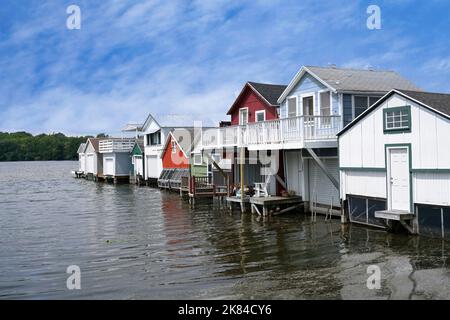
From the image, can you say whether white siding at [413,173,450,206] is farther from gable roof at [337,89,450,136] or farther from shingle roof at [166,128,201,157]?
shingle roof at [166,128,201,157]

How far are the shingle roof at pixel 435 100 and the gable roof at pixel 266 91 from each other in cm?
1161

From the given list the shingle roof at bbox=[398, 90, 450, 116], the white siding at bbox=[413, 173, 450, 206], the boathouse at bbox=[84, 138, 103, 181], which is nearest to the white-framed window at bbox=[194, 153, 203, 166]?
the shingle roof at bbox=[398, 90, 450, 116]

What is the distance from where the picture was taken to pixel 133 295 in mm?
11672

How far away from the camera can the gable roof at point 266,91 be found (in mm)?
29589

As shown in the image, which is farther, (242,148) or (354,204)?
(242,148)

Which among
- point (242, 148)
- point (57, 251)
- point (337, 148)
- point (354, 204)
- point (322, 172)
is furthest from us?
point (242, 148)

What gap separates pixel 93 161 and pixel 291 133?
50.7 metres

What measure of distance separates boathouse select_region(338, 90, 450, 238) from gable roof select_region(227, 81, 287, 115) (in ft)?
31.0

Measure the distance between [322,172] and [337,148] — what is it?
2289 millimetres

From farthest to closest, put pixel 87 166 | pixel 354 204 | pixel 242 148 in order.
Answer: pixel 87 166, pixel 242 148, pixel 354 204

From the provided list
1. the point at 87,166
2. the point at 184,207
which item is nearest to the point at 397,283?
the point at 184,207

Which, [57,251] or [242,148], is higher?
[242,148]
